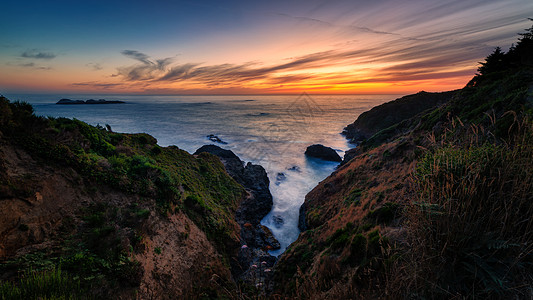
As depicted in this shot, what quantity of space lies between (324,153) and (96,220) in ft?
155

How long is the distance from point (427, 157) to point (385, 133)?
33.4 meters

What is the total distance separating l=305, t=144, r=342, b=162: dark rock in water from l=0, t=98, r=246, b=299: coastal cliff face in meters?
39.3

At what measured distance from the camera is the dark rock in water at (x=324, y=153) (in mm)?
49562

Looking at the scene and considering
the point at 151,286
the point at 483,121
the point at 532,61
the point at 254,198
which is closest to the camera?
the point at 151,286

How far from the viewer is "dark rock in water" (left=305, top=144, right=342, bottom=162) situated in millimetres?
49562

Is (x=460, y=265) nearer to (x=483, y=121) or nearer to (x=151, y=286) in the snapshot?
(x=151, y=286)

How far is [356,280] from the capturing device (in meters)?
6.16

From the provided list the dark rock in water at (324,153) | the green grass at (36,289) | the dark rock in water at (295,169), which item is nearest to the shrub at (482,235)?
the green grass at (36,289)

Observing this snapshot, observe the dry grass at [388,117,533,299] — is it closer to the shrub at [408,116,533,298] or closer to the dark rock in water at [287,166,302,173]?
the shrub at [408,116,533,298]

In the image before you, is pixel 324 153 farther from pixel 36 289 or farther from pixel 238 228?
pixel 36 289

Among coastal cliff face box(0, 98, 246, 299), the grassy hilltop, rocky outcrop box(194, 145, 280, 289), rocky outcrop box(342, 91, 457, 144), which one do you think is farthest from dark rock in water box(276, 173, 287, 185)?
rocky outcrop box(342, 91, 457, 144)

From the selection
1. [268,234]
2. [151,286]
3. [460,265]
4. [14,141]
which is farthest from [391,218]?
[14,141]

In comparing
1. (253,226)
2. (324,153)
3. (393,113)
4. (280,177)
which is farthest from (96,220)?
(393,113)

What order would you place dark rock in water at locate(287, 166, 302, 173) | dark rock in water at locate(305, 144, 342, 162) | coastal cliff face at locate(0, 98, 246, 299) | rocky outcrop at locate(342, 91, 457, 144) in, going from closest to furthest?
coastal cliff face at locate(0, 98, 246, 299)
dark rock in water at locate(287, 166, 302, 173)
dark rock in water at locate(305, 144, 342, 162)
rocky outcrop at locate(342, 91, 457, 144)
